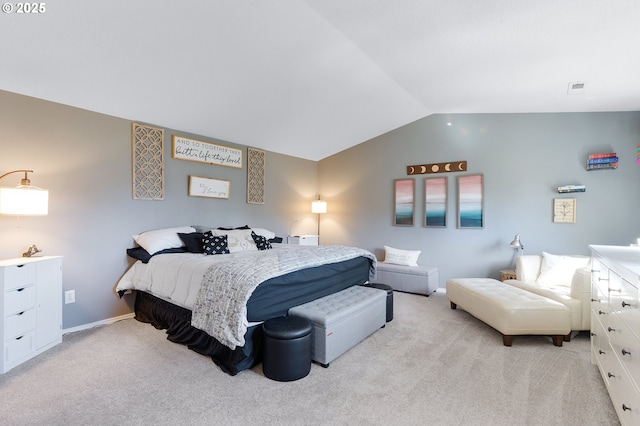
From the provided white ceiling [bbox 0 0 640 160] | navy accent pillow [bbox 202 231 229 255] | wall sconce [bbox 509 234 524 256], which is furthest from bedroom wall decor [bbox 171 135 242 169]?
wall sconce [bbox 509 234 524 256]

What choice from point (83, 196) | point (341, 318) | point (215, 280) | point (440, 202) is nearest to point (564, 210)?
point (440, 202)

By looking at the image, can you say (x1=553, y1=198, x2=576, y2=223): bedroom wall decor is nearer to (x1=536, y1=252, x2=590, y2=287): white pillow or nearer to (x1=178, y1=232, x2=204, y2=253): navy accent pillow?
(x1=536, y1=252, x2=590, y2=287): white pillow

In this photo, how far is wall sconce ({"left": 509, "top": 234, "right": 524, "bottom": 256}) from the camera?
4176mm

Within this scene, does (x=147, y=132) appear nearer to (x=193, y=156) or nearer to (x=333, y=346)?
(x=193, y=156)

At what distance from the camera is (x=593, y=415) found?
1.81m

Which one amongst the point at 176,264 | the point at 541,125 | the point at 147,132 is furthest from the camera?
the point at 541,125

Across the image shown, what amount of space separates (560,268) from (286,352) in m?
3.38

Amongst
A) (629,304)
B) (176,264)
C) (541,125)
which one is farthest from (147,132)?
(541,125)

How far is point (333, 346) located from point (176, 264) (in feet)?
5.60

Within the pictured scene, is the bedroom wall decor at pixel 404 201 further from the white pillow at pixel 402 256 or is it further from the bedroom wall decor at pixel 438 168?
the white pillow at pixel 402 256

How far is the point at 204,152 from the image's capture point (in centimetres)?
428

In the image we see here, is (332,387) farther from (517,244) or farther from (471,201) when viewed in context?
(471,201)

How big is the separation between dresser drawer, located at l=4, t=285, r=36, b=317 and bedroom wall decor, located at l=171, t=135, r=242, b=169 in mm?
2070

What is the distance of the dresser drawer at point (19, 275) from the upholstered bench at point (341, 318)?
219 cm
